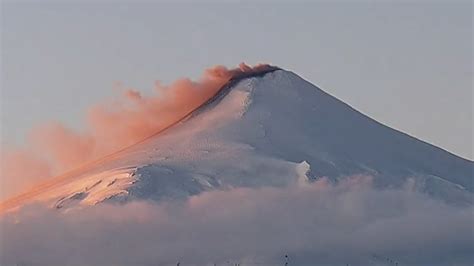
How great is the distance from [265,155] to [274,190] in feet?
12.1

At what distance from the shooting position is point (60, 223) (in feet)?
351

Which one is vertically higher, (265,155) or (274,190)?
(265,155)

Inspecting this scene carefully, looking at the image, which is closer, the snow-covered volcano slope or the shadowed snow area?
the shadowed snow area

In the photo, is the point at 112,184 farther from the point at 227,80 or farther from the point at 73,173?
the point at 227,80

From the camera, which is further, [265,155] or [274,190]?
[265,155]

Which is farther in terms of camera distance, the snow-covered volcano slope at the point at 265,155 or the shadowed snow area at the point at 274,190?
the snow-covered volcano slope at the point at 265,155

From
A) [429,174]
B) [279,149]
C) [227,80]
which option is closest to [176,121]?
[227,80]

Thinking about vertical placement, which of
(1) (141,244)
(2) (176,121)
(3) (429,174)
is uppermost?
(2) (176,121)

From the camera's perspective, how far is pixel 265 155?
11431cm

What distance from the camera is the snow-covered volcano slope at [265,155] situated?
11050cm

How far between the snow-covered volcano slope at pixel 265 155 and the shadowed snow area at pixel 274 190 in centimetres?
12

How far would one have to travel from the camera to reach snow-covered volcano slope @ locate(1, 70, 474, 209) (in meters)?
110

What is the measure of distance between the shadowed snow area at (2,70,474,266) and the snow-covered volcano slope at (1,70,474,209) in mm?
124

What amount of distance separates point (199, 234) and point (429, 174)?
72.5 ft
